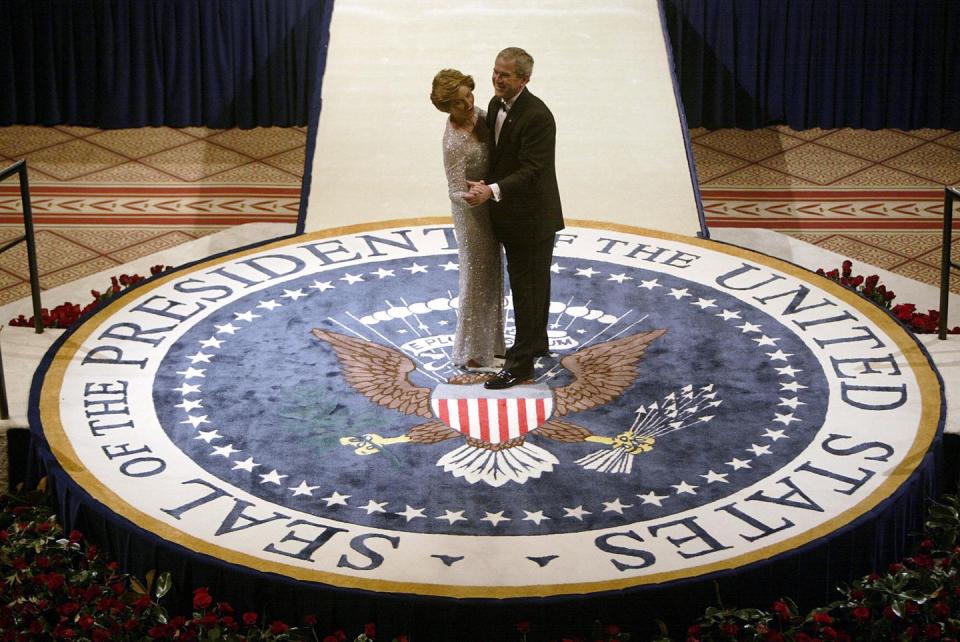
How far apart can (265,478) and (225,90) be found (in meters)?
5.54

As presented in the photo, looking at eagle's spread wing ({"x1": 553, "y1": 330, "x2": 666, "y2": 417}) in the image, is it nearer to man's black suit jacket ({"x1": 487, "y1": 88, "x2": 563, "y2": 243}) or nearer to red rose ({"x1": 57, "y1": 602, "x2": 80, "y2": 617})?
man's black suit jacket ({"x1": 487, "y1": 88, "x2": 563, "y2": 243})

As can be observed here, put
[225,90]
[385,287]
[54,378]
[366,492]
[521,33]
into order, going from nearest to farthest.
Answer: [366,492], [54,378], [385,287], [521,33], [225,90]

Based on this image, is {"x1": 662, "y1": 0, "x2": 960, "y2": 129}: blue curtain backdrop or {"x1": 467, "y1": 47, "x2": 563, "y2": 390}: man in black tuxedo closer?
{"x1": 467, "y1": 47, "x2": 563, "y2": 390}: man in black tuxedo

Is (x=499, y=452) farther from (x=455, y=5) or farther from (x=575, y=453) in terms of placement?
(x=455, y=5)

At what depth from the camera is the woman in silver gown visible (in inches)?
192

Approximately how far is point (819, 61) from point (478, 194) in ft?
16.9

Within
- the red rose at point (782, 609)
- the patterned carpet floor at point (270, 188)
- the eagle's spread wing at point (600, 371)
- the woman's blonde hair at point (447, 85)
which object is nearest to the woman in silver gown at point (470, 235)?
the woman's blonde hair at point (447, 85)

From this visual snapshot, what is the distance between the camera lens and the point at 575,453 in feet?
15.3

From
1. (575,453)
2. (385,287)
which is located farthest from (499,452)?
(385,287)

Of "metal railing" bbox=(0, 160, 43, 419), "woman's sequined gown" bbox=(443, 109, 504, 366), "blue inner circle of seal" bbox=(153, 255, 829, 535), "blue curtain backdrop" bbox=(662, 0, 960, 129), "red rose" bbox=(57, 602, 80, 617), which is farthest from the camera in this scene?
"blue curtain backdrop" bbox=(662, 0, 960, 129)

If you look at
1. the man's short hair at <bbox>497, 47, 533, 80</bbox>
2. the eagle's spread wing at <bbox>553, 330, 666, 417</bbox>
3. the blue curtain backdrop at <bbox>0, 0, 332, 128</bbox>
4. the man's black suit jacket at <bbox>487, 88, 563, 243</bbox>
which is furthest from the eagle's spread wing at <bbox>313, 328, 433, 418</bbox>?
the blue curtain backdrop at <bbox>0, 0, 332, 128</bbox>

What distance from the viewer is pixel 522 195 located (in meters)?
4.98

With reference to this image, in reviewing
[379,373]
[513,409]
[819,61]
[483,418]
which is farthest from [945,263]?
[819,61]

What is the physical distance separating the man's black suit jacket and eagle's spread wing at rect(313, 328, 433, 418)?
25.2 inches
